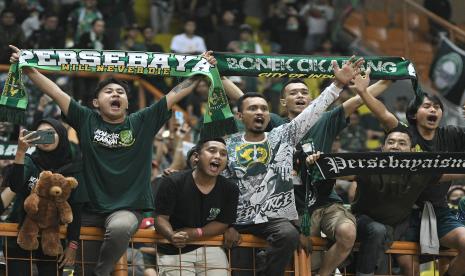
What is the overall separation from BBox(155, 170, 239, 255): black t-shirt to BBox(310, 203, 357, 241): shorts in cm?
73

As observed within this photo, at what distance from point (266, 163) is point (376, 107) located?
1.05 meters

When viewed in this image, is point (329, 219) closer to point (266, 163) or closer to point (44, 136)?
point (266, 163)

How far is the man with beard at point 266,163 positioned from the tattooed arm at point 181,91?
18.9 inches

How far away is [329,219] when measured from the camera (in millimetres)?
9992

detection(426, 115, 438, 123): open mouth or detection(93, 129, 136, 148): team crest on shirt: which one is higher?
detection(426, 115, 438, 123): open mouth

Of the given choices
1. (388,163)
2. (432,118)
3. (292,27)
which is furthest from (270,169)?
(292,27)

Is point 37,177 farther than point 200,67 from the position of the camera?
No

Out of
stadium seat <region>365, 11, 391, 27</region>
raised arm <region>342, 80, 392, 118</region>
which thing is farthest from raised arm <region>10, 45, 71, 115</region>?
stadium seat <region>365, 11, 391, 27</region>

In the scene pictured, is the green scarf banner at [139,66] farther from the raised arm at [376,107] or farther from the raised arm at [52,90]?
the raised arm at [376,107]

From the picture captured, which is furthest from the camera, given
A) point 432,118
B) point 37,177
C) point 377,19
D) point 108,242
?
point 377,19

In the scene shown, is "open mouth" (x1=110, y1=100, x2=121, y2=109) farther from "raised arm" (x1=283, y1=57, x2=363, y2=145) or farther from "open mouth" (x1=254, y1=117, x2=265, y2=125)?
→ "raised arm" (x1=283, y1=57, x2=363, y2=145)

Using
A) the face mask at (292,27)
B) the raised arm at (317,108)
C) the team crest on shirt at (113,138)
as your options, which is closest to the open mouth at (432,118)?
the raised arm at (317,108)

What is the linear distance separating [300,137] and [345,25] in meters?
11.5

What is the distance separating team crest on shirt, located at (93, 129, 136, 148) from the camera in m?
9.65
